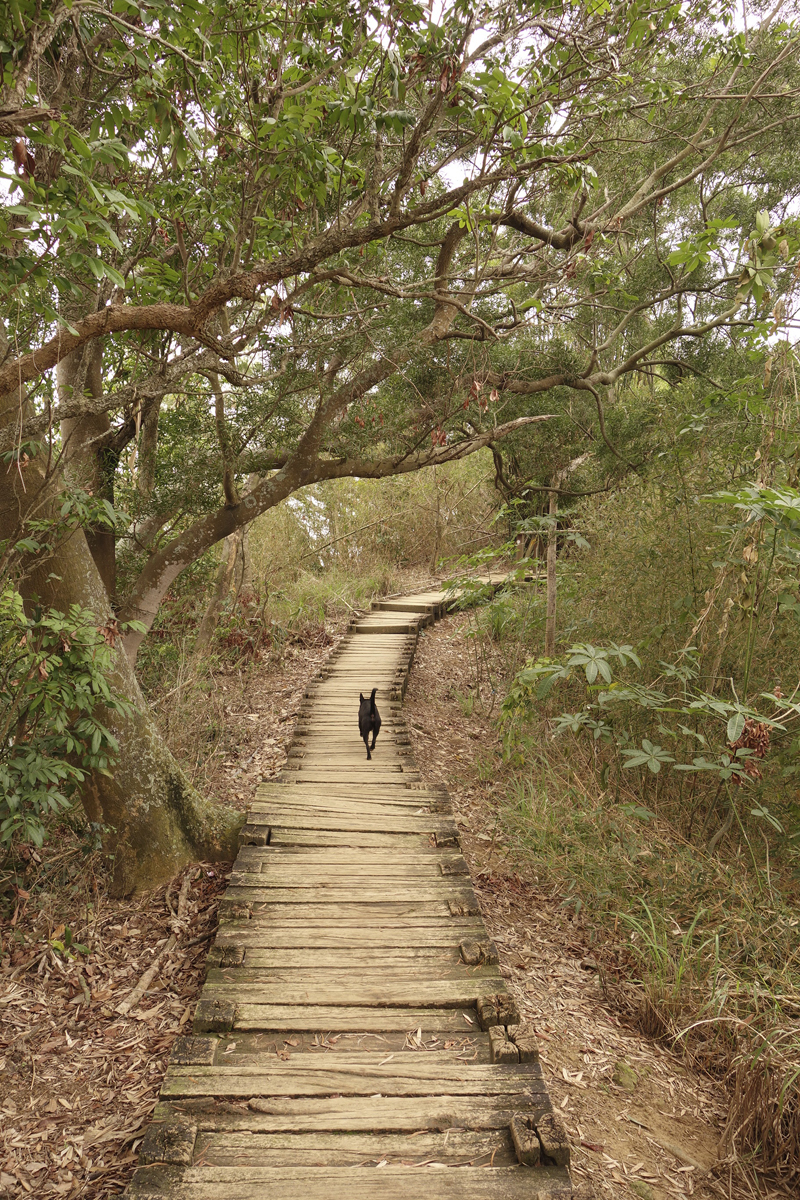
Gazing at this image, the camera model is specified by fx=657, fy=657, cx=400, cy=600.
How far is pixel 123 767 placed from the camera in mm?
4082

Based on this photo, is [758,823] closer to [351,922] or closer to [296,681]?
[351,922]

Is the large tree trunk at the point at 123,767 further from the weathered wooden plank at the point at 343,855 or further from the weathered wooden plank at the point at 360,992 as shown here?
the weathered wooden plank at the point at 360,992

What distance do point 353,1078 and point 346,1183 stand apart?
1.38 feet

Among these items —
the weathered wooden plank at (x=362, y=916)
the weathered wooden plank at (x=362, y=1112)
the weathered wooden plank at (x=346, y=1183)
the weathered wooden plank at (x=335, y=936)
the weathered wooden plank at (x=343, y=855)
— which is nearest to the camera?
the weathered wooden plank at (x=346, y=1183)

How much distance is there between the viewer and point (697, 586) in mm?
4988

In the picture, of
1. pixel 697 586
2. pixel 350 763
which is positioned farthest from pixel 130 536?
pixel 697 586

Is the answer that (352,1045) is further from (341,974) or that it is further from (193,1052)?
(193,1052)

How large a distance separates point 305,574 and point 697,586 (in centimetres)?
809

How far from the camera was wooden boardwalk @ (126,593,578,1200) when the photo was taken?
7.07ft

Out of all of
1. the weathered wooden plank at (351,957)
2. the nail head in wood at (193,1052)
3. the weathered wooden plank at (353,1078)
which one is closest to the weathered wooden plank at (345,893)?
the weathered wooden plank at (351,957)

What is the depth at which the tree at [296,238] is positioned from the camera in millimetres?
3385

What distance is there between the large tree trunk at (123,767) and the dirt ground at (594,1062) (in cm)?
205

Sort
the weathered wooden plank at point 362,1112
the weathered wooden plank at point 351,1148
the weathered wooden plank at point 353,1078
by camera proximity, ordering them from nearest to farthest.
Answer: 1. the weathered wooden plank at point 351,1148
2. the weathered wooden plank at point 362,1112
3. the weathered wooden plank at point 353,1078

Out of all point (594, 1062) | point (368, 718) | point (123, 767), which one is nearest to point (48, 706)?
point (123, 767)
